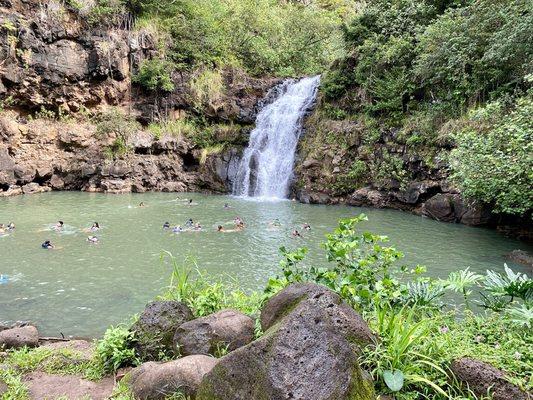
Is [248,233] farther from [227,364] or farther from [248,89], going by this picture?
[248,89]

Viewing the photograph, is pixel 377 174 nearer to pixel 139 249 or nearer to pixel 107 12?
pixel 139 249

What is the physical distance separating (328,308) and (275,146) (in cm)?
2019

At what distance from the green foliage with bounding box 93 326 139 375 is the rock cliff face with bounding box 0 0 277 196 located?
19408 millimetres

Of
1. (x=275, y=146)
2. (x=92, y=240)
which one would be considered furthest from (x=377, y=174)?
(x=92, y=240)

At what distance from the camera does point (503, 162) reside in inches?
387

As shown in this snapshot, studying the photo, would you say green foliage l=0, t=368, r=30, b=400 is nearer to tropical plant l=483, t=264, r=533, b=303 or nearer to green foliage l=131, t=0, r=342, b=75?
tropical plant l=483, t=264, r=533, b=303

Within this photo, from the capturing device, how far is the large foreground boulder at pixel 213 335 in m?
3.84

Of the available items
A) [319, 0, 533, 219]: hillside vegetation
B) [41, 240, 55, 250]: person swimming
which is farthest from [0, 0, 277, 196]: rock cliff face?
[41, 240, 55, 250]: person swimming

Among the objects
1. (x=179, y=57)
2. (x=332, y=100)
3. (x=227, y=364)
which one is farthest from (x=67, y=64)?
(x=227, y=364)

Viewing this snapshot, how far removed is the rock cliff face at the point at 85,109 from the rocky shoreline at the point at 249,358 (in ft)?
63.3

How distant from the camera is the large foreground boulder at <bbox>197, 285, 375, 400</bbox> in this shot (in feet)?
7.53

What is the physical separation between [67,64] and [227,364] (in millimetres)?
24925

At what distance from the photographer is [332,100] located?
2180 cm

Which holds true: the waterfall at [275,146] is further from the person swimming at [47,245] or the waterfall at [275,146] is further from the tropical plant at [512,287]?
the tropical plant at [512,287]
